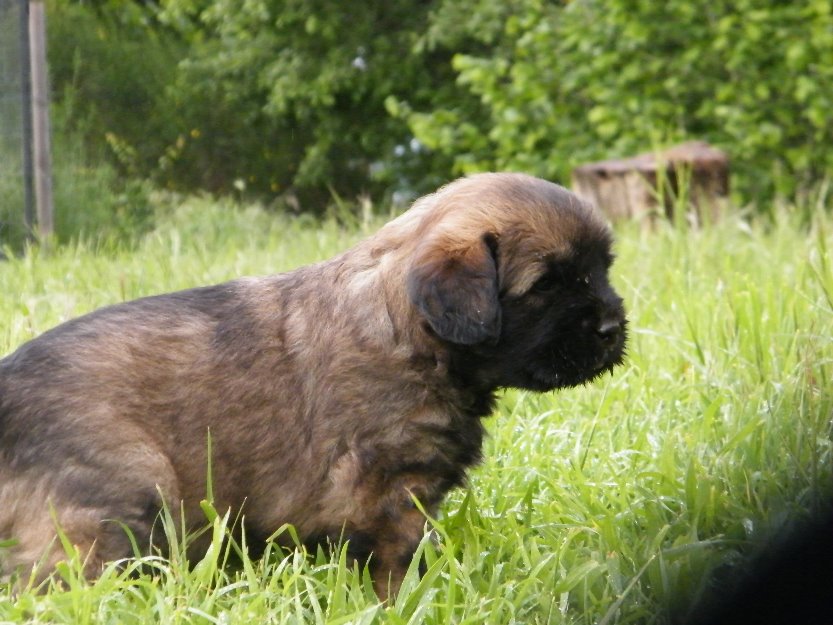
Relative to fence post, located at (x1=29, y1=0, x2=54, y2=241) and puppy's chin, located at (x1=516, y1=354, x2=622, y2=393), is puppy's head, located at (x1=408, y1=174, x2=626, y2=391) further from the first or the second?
fence post, located at (x1=29, y1=0, x2=54, y2=241)

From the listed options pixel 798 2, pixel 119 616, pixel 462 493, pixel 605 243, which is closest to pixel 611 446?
pixel 462 493

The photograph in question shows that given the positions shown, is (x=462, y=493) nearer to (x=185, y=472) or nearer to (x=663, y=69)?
(x=185, y=472)

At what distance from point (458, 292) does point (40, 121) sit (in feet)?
18.7

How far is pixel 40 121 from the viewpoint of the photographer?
7.94 meters

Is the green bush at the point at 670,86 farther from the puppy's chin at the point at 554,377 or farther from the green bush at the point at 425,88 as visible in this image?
the puppy's chin at the point at 554,377

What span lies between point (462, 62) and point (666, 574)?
34.0 feet

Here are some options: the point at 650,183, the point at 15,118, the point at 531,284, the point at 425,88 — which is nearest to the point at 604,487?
the point at 531,284

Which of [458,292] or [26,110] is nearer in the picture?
[458,292]

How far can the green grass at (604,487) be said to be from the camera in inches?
107

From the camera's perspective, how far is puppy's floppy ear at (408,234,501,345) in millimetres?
3002

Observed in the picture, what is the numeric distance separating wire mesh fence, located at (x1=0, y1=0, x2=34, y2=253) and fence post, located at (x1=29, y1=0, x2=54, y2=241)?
6 centimetres

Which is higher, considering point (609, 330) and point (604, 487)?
point (609, 330)

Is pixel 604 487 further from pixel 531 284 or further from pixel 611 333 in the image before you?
pixel 531 284

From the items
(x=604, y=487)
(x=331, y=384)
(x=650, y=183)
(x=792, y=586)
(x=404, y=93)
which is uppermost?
(x=792, y=586)
